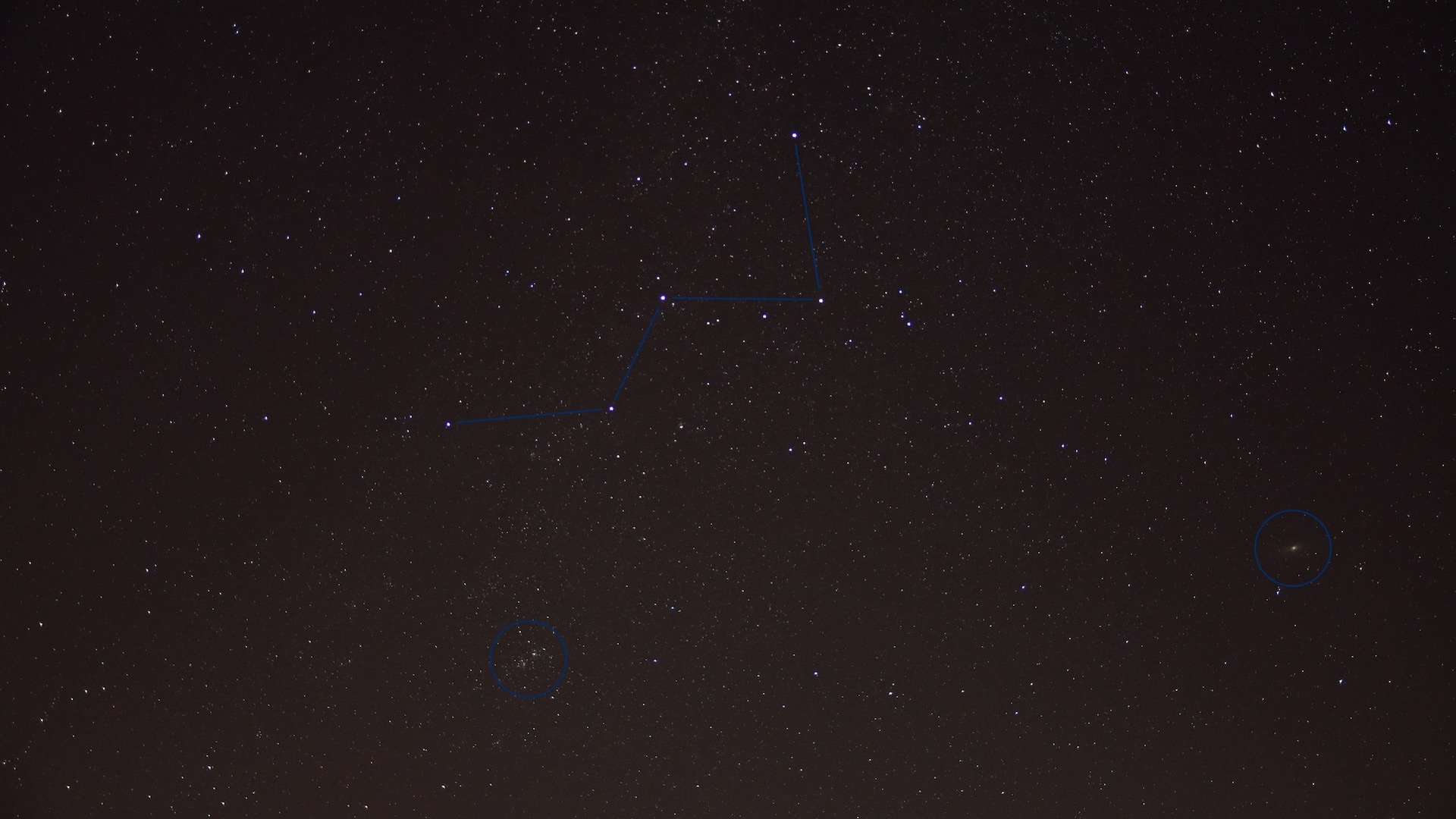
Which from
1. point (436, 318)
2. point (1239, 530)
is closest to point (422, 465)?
point (436, 318)

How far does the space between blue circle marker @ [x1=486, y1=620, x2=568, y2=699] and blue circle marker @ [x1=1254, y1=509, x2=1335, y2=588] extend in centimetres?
48

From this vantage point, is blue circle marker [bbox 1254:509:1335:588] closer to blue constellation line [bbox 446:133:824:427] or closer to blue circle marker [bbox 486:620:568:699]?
blue constellation line [bbox 446:133:824:427]

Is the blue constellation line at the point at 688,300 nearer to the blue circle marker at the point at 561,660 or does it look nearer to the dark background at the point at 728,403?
the dark background at the point at 728,403

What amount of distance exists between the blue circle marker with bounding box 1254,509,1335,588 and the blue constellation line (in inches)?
13.4

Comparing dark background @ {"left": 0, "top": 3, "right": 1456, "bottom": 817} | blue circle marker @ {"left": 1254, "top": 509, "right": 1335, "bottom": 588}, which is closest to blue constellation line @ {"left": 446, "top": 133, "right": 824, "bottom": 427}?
dark background @ {"left": 0, "top": 3, "right": 1456, "bottom": 817}

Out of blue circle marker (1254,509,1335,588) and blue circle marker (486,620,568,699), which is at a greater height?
blue circle marker (486,620,568,699)

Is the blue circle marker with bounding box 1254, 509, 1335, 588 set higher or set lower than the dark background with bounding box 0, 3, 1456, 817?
lower

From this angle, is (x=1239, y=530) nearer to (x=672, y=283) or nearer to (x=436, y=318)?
(x=672, y=283)

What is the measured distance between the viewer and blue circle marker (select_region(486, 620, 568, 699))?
0.61m

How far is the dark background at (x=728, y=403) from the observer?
22.4 inches

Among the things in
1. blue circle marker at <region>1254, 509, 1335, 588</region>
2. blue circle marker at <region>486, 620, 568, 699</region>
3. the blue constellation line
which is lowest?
blue circle marker at <region>1254, 509, 1335, 588</region>

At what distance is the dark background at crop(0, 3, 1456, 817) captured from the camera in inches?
22.4

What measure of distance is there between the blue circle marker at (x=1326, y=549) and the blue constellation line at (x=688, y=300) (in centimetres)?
34

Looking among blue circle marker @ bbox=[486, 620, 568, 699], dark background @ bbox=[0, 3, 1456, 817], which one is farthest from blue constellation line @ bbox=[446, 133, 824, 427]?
blue circle marker @ bbox=[486, 620, 568, 699]
